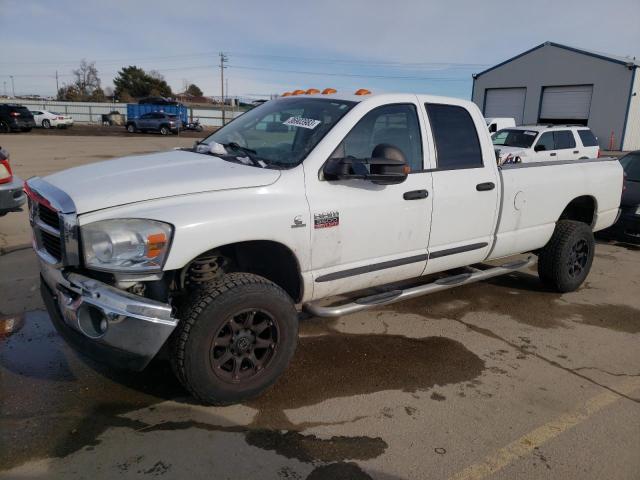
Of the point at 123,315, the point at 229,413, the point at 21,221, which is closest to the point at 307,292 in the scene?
the point at 229,413

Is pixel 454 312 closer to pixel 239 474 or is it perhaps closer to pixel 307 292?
pixel 307 292

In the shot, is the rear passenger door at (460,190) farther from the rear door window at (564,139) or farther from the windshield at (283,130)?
the rear door window at (564,139)

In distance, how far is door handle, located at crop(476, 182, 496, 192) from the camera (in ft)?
14.3

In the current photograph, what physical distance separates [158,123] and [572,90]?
92.3 ft

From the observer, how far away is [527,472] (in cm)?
274

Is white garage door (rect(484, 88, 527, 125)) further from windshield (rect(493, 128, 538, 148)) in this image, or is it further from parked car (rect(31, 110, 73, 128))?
parked car (rect(31, 110, 73, 128))

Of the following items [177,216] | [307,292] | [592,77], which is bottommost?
[307,292]

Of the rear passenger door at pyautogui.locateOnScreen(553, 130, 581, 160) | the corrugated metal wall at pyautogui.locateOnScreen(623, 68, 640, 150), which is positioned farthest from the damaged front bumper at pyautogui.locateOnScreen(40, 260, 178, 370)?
the corrugated metal wall at pyautogui.locateOnScreen(623, 68, 640, 150)

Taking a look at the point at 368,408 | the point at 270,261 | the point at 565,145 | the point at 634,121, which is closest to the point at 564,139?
the point at 565,145

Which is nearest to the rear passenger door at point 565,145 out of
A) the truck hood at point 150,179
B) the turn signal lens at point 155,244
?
the truck hood at point 150,179

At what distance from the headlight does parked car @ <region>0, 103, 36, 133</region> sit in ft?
106

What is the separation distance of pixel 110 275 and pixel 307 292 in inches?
50.3

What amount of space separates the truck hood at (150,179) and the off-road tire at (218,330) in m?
0.59

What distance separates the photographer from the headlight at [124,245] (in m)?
2.77
